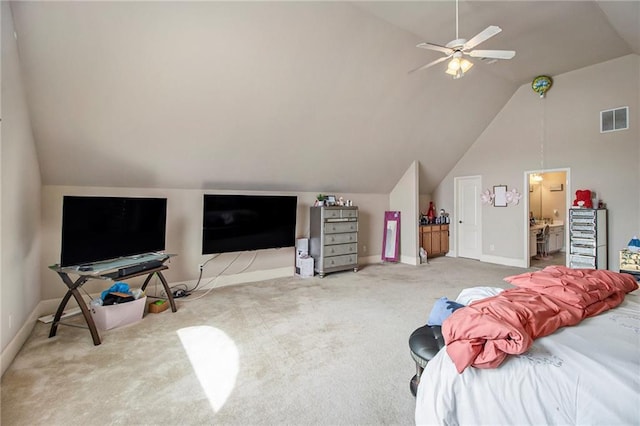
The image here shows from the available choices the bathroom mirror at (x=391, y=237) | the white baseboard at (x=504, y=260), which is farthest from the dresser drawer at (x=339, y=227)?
the white baseboard at (x=504, y=260)

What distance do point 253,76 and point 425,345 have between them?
124 inches

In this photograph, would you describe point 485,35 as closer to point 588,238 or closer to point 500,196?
point 588,238

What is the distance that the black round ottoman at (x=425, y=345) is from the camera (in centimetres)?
171

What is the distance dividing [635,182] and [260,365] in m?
6.16

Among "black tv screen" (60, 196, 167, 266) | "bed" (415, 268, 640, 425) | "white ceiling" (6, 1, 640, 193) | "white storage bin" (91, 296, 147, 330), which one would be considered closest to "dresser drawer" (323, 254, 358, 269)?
"white ceiling" (6, 1, 640, 193)

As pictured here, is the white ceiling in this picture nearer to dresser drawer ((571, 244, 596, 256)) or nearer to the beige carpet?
the beige carpet

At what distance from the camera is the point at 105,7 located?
237 centimetres

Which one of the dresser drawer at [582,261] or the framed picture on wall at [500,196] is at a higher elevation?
the framed picture on wall at [500,196]

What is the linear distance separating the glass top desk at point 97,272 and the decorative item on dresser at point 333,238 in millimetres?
2452

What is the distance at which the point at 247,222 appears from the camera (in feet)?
14.8

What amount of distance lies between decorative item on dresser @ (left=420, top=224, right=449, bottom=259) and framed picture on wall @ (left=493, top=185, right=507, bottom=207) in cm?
124

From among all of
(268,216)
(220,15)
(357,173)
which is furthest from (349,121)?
(220,15)

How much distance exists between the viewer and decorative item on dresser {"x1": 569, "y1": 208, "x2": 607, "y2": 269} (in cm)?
469

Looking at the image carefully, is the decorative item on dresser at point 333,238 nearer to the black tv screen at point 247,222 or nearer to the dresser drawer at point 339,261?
the dresser drawer at point 339,261
